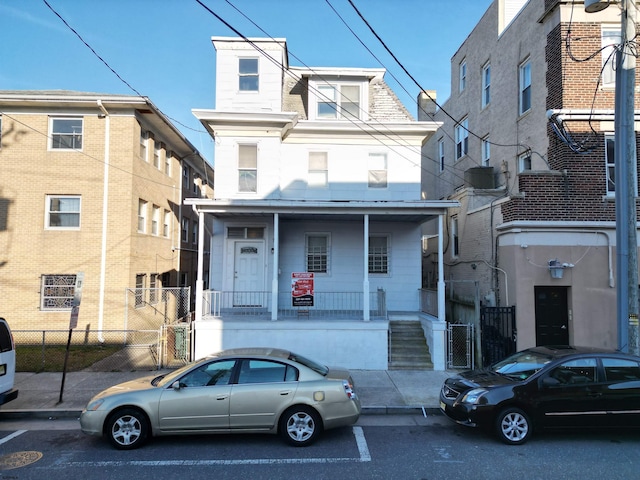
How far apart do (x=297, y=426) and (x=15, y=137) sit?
14415mm

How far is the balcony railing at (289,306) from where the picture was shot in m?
11.7

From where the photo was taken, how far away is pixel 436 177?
840 inches

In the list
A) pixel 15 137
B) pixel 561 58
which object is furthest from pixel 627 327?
pixel 15 137

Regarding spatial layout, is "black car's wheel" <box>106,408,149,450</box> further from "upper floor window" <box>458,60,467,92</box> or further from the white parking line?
"upper floor window" <box>458,60,467,92</box>

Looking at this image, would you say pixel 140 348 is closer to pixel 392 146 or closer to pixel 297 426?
pixel 297 426

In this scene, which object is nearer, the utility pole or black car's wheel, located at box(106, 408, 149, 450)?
black car's wheel, located at box(106, 408, 149, 450)

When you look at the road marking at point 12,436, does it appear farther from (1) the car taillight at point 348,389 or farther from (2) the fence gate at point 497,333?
(2) the fence gate at point 497,333

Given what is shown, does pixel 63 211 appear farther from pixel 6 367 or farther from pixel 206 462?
pixel 206 462

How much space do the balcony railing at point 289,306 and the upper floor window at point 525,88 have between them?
8.14 m

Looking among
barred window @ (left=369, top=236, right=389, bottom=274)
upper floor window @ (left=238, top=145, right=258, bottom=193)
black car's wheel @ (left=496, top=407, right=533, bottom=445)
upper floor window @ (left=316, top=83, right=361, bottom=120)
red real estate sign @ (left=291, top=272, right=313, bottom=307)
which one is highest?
upper floor window @ (left=316, top=83, right=361, bottom=120)

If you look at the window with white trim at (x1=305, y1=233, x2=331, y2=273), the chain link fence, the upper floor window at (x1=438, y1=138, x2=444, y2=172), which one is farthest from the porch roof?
the upper floor window at (x1=438, y1=138, x2=444, y2=172)

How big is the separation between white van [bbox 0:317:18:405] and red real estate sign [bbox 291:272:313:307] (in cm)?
620

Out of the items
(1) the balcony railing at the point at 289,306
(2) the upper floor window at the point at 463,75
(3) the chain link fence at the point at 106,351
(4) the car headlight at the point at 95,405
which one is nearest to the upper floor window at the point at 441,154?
(2) the upper floor window at the point at 463,75

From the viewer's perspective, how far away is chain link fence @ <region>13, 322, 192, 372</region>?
410 inches
